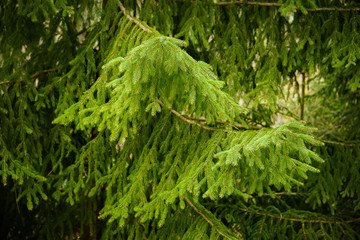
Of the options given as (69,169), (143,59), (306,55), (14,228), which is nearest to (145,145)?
(69,169)

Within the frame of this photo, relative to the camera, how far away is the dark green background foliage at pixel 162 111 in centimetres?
235

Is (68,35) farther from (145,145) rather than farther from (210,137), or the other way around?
(210,137)

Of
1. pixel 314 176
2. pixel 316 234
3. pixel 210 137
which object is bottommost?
pixel 316 234

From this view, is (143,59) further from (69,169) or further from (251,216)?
(251,216)

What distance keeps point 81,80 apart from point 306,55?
7.03 feet

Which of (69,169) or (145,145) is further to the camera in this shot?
(69,169)

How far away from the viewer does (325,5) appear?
3.50 m

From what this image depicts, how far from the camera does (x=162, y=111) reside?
3111mm

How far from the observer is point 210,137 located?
2.76 meters

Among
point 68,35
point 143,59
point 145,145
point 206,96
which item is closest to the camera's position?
point 143,59

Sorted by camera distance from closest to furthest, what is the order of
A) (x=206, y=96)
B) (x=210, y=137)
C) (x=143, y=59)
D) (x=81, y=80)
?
(x=143, y=59), (x=206, y=96), (x=210, y=137), (x=81, y=80)

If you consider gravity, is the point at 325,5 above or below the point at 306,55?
above

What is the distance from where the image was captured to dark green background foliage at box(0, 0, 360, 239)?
7.70 feet

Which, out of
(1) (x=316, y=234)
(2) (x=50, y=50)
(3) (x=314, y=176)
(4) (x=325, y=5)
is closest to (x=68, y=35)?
(2) (x=50, y=50)
